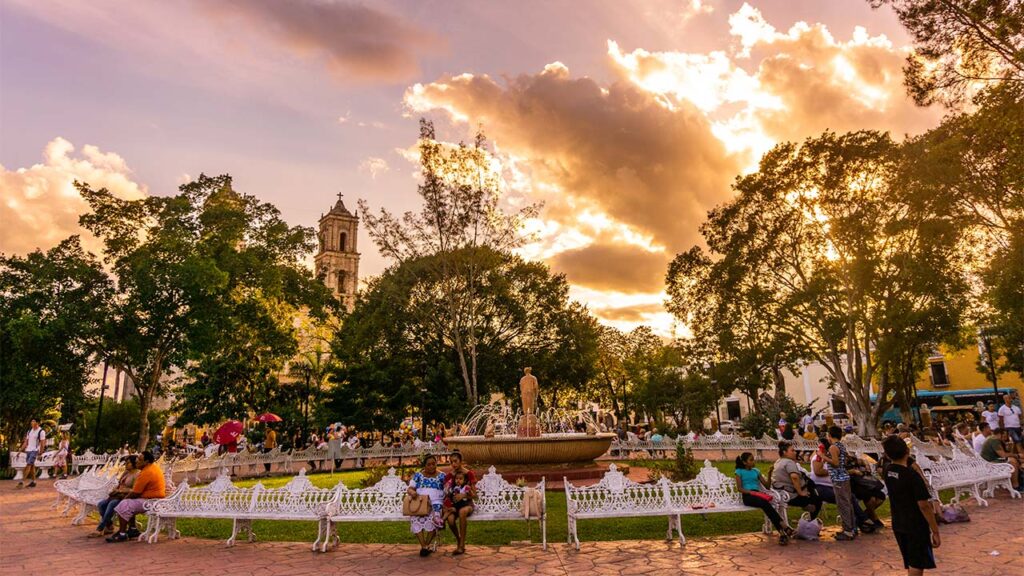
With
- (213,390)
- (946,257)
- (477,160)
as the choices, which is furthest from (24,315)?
(946,257)

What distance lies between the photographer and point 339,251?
209 ft

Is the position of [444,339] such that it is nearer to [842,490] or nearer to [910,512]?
[842,490]

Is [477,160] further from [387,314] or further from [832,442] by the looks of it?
[832,442]

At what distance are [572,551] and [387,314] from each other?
24.6m

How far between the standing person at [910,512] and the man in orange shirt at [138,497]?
9832 millimetres

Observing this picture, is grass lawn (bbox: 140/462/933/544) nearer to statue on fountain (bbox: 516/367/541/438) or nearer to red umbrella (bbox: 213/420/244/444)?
statue on fountain (bbox: 516/367/541/438)

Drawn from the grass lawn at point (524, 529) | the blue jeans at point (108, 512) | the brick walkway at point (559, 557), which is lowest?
the grass lawn at point (524, 529)

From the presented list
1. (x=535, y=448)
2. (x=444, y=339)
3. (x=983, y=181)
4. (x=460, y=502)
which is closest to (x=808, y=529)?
(x=460, y=502)

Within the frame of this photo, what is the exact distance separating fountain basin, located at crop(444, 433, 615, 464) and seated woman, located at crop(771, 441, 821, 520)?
5.96 m

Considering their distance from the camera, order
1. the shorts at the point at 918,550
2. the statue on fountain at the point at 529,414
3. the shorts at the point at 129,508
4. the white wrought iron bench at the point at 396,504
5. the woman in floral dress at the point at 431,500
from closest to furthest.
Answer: the shorts at the point at 918,550 < the woman in floral dress at the point at 431,500 < the white wrought iron bench at the point at 396,504 < the shorts at the point at 129,508 < the statue on fountain at the point at 529,414

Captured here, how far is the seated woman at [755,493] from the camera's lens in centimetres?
728

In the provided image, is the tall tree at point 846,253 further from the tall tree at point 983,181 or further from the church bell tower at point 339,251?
the church bell tower at point 339,251

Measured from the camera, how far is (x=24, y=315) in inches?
814

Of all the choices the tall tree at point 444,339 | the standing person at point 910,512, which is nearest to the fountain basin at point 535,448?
the standing person at point 910,512
